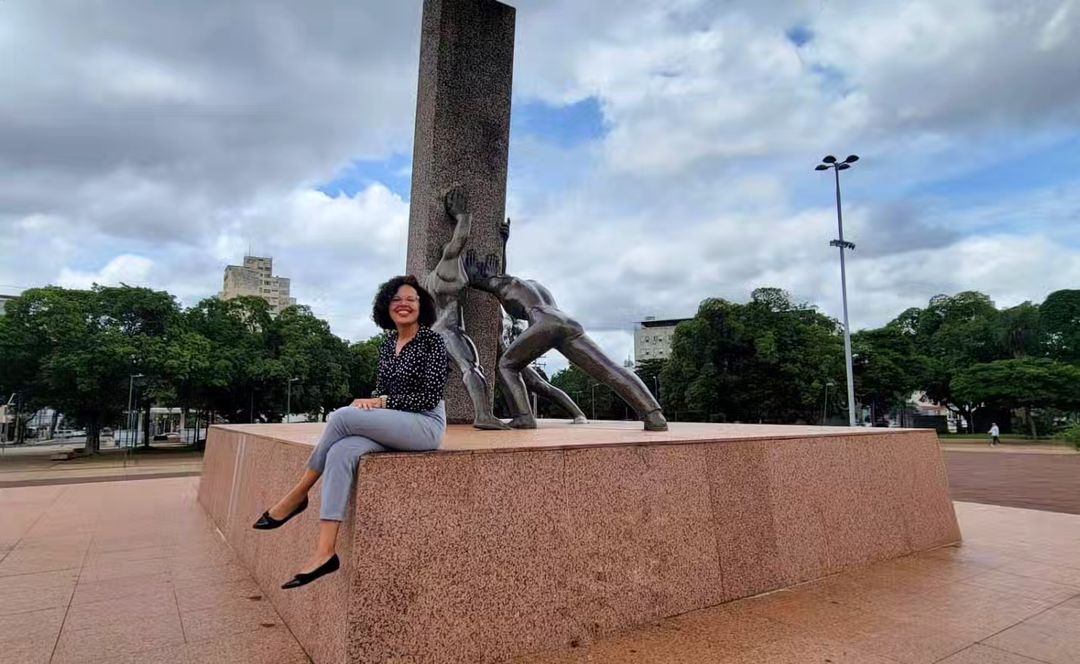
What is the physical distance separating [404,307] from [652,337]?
4463 inches

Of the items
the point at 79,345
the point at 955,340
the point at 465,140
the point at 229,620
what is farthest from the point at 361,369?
the point at 955,340

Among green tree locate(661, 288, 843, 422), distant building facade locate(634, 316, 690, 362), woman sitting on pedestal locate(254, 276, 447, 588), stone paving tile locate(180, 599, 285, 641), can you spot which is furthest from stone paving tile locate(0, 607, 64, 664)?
distant building facade locate(634, 316, 690, 362)

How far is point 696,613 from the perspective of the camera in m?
4.22

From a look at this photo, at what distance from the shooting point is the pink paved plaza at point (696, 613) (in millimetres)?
3529

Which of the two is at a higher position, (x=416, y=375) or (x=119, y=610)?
(x=416, y=375)

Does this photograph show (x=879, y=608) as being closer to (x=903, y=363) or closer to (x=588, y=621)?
(x=588, y=621)

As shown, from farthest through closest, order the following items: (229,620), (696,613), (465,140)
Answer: (465,140) < (696,613) < (229,620)

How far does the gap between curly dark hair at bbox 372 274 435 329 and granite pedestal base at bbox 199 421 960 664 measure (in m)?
0.81

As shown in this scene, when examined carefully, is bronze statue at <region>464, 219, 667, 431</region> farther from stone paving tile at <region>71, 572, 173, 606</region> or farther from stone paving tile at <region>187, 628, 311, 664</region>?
stone paving tile at <region>71, 572, 173, 606</region>

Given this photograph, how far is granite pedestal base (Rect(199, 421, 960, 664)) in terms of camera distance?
3213 mm

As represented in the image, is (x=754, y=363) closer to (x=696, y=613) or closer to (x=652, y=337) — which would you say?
(x=696, y=613)

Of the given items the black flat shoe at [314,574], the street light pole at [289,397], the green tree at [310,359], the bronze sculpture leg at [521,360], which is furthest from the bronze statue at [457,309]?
the green tree at [310,359]

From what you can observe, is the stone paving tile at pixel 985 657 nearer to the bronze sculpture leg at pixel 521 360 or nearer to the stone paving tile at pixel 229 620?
the bronze sculpture leg at pixel 521 360

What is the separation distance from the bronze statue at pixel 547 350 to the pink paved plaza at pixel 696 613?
2178 mm
